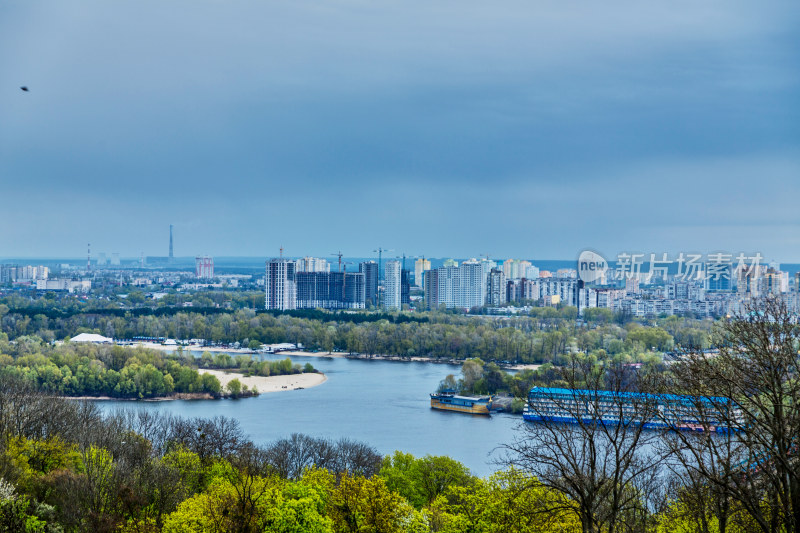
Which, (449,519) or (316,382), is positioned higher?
(449,519)

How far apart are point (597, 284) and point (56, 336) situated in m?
20.5

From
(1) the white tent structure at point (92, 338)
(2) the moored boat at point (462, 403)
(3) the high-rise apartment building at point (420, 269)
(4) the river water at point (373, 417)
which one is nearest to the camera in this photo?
(4) the river water at point (373, 417)

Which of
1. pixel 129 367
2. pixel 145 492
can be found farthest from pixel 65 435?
pixel 129 367

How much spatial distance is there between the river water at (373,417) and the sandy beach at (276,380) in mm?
315

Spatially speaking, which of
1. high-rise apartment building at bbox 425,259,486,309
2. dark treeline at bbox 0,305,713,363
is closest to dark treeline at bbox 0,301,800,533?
dark treeline at bbox 0,305,713,363

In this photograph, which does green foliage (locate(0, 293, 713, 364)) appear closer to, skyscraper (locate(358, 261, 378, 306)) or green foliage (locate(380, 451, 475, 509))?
skyscraper (locate(358, 261, 378, 306))

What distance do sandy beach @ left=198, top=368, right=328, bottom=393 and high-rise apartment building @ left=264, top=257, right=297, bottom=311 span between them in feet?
50.6

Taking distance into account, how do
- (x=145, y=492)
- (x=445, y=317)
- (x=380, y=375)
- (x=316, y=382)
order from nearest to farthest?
(x=145, y=492)
(x=316, y=382)
(x=380, y=375)
(x=445, y=317)

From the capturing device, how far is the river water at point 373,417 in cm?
929

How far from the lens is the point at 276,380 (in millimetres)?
15469

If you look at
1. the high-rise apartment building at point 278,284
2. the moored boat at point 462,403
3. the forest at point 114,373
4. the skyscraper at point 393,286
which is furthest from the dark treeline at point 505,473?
the skyscraper at point 393,286

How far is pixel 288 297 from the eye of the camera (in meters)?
32.4

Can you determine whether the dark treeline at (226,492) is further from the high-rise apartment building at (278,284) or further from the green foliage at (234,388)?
the high-rise apartment building at (278,284)

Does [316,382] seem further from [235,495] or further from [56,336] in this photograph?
[235,495]
